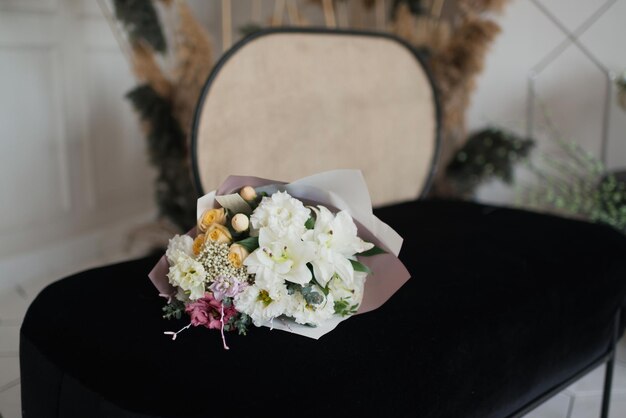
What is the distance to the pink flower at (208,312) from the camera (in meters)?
0.80

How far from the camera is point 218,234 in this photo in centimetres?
82

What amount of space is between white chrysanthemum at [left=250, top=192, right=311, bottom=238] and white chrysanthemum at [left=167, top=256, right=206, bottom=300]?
9 centimetres

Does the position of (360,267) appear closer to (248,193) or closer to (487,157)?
(248,193)

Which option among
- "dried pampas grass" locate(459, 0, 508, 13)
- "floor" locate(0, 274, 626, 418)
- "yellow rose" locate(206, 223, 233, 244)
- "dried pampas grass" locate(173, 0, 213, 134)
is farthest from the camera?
"dried pampas grass" locate(459, 0, 508, 13)

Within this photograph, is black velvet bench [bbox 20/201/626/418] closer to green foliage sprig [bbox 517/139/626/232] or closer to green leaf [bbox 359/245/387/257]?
green leaf [bbox 359/245/387/257]

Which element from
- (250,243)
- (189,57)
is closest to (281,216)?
(250,243)

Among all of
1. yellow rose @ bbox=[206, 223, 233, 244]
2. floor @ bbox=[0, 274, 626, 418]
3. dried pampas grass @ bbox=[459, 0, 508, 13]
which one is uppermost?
dried pampas grass @ bbox=[459, 0, 508, 13]

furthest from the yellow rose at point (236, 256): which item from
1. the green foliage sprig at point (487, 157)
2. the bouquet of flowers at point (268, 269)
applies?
the green foliage sprig at point (487, 157)

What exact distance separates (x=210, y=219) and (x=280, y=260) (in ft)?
0.41

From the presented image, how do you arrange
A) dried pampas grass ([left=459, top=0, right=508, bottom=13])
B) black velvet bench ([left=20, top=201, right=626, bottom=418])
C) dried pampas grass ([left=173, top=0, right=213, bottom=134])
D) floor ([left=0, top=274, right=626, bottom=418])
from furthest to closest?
dried pampas grass ([left=459, top=0, right=508, bottom=13]), dried pampas grass ([left=173, top=0, right=213, bottom=134]), floor ([left=0, top=274, right=626, bottom=418]), black velvet bench ([left=20, top=201, right=626, bottom=418])

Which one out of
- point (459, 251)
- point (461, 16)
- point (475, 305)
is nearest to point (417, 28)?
point (461, 16)

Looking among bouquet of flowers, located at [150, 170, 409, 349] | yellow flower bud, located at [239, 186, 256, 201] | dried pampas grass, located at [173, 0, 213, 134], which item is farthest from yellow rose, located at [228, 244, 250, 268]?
dried pampas grass, located at [173, 0, 213, 134]

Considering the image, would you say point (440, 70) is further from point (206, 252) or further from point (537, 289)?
point (206, 252)

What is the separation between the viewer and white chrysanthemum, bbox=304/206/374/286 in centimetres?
80
